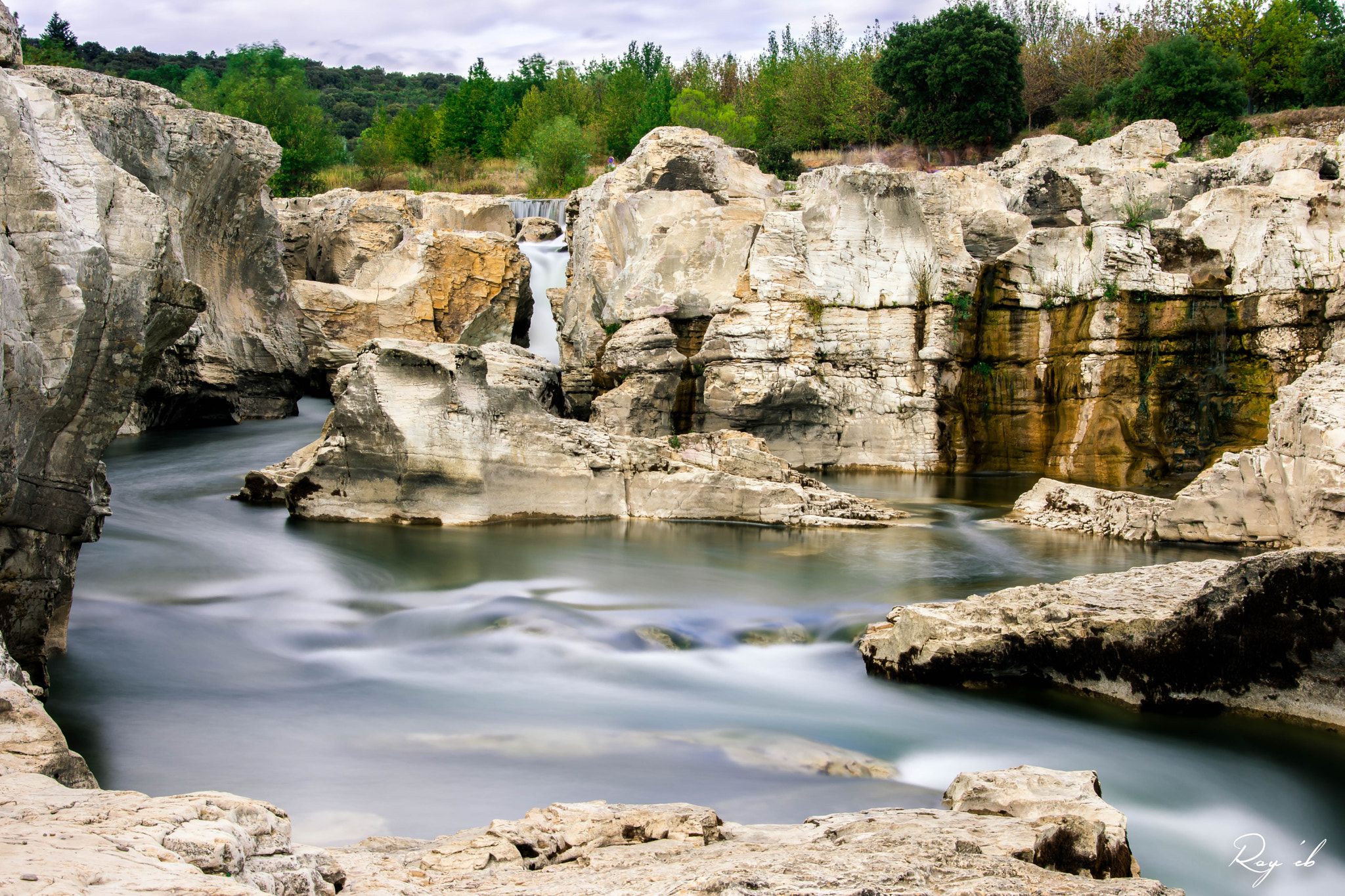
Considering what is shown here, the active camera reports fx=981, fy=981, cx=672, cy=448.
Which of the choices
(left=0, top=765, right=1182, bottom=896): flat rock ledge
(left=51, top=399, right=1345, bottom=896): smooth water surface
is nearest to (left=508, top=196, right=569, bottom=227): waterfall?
(left=51, top=399, right=1345, bottom=896): smooth water surface

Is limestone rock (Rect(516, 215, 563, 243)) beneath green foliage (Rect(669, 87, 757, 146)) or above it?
beneath

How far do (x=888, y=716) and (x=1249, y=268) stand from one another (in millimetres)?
9756

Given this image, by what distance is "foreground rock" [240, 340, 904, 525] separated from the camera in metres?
9.18

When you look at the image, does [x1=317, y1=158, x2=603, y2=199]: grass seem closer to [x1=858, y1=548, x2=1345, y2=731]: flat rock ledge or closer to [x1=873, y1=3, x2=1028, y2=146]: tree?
[x1=873, y1=3, x2=1028, y2=146]: tree

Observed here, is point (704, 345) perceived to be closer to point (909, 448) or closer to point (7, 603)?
point (909, 448)

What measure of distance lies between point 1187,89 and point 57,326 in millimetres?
28785

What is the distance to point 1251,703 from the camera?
5.08 metres

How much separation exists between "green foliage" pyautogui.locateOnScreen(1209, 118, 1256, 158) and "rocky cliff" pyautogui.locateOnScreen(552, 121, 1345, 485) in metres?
7.60

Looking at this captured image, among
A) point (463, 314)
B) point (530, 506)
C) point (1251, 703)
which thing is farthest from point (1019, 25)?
point (1251, 703)

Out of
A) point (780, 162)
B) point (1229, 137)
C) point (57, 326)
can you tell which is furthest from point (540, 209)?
point (57, 326)

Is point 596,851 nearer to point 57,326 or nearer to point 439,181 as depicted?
point 57,326

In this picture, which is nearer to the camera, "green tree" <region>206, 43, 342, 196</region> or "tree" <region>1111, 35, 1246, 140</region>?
"tree" <region>1111, 35, 1246, 140</region>

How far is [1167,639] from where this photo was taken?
5109 millimetres

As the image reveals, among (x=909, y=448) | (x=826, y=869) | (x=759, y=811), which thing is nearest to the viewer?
(x=826, y=869)
